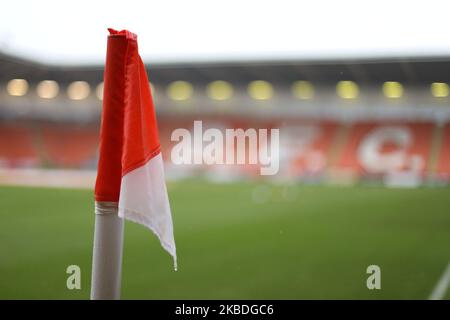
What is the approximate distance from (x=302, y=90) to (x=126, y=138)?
601 cm

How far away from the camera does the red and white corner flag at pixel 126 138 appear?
1301 millimetres

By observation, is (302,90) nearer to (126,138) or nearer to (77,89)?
(77,89)

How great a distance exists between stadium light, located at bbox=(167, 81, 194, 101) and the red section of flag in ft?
18.2

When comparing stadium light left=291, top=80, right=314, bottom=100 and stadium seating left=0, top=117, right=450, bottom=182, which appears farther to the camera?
stadium seating left=0, top=117, right=450, bottom=182

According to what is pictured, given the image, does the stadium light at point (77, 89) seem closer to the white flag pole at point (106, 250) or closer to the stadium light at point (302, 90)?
the white flag pole at point (106, 250)

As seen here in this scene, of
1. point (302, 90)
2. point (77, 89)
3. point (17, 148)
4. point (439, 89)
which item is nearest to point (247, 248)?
point (77, 89)

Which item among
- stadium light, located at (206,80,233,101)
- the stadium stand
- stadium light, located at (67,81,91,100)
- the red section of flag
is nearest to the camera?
the red section of flag

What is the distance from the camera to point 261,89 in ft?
25.7

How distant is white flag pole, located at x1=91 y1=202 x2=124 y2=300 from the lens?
1.34 meters

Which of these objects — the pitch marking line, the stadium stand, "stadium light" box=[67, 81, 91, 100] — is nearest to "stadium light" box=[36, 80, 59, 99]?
the stadium stand

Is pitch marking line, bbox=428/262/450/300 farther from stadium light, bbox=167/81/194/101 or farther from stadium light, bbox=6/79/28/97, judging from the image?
stadium light, bbox=167/81/194/101

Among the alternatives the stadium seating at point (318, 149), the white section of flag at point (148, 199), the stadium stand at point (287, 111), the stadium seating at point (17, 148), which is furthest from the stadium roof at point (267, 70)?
the white section of flag at point (148, 199)

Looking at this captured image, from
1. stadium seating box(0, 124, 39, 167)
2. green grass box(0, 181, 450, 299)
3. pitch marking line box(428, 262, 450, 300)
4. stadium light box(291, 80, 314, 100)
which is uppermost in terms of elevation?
stadium light box(291, 80, 314, 100)

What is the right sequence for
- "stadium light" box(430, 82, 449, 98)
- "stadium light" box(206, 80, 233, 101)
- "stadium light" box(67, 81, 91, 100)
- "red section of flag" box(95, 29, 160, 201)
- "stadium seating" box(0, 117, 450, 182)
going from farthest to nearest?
"stadium seating" box(0, 117, 450, 182) → "stadium light" box(206, 80, 233, 101) → "stadium light" box(67, 81, 91, 100) → "stadium light" box(430, 82, 449, 98) → "red section of flag" box(95, 29, 160, 201)
